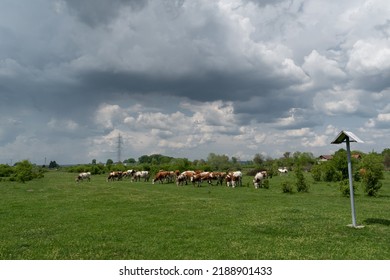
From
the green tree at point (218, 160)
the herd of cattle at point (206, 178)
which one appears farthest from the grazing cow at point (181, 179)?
the green tree at point (218, 160)

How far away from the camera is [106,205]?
2466 centimetres

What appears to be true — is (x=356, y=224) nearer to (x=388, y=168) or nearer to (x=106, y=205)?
(x=106, y=205)

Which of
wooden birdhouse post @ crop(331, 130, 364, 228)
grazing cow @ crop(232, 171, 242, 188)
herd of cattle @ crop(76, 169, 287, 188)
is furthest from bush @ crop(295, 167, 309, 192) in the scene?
wooden birdhouse post @ crop(331, 130, 364, 228)

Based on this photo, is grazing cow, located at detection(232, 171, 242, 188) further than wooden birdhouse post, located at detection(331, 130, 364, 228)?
Yes

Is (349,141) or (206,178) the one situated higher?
(349,141)

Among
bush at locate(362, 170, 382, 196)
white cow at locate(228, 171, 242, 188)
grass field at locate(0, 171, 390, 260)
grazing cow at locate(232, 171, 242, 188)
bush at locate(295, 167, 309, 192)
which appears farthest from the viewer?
grazing cow at locate(232, 171, 242, 188)

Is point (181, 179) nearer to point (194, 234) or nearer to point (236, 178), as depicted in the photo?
point (236, 178)

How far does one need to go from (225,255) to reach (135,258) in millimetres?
2782

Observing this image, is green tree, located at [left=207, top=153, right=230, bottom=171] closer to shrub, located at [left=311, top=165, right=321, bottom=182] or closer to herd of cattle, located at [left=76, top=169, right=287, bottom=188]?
herd of cattle, located at [left=76, top=169, right=287, bottom=188]

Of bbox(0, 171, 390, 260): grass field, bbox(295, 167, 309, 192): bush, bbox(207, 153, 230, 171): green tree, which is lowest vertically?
bbox(0, 171, 390, 260): grass field

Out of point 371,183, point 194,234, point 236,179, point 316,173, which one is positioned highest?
point 316,173

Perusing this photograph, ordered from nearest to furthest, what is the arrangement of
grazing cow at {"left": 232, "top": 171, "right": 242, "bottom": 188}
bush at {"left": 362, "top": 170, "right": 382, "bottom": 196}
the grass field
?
the grass field → bush at {"left": 362, "top": 170, "right": 382, "bottom": 196} → grazing cow at {"left": 232, "top": 171, "right": 242, "bottom": 188}

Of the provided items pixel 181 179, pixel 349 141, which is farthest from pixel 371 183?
pixel 181 179

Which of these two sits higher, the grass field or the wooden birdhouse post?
the wooden birdhouse post
